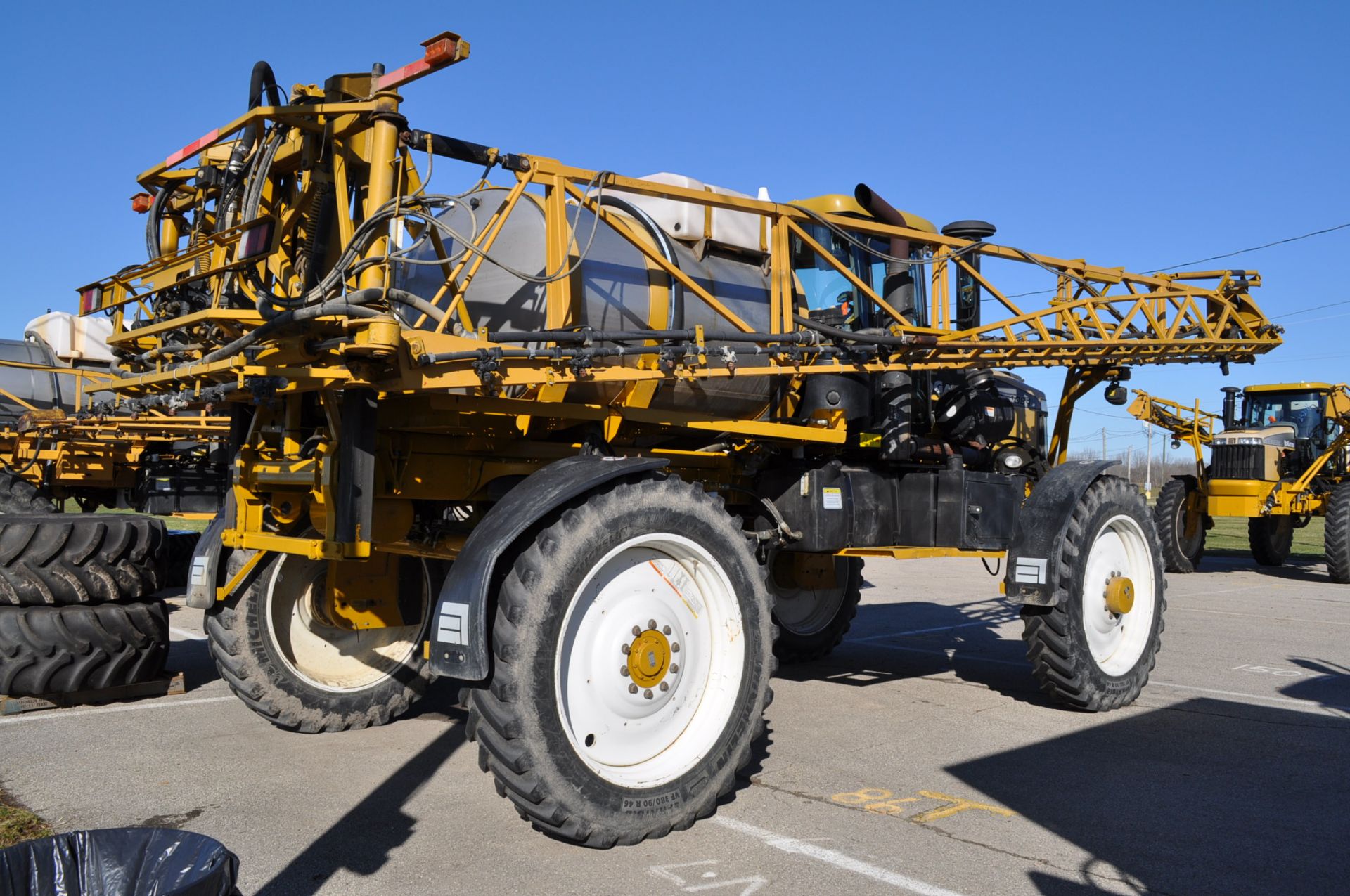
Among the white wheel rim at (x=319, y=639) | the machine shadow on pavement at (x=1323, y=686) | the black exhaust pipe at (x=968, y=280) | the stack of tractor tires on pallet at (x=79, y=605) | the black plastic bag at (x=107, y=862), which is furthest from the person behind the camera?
the machine shadow on pavement at (x=1323, y=686)

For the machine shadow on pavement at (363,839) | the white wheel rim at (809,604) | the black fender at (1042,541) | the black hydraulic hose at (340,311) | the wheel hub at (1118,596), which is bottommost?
the machine shadow on pavement at (363,839)

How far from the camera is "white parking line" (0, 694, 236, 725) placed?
245 inches

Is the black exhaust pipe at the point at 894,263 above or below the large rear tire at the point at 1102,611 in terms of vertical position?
above

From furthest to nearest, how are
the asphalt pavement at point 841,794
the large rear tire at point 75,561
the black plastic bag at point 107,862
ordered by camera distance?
the large rear tire at point 75,561, the asphalt pavement at point 841,794, the black plastic bag at point 107,862

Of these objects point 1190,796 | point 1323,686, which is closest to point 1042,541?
point 1190,796

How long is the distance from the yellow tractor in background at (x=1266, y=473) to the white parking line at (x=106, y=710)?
1461cm

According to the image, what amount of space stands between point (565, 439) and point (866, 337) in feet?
5.83

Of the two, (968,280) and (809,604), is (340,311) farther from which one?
(809,604)

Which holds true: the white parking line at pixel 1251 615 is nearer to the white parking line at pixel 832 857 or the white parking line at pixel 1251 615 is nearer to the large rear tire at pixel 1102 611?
the large rear tire at pixel 1102 611

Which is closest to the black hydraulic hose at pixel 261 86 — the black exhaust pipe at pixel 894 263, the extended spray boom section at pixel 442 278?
the extended spray boom section at pixel 442 278

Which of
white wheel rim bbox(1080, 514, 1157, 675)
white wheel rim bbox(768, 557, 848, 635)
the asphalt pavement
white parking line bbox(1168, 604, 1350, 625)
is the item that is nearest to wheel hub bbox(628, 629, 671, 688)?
the asphalt pavement

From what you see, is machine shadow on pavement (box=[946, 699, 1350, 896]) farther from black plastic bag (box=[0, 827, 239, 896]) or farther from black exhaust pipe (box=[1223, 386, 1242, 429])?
black exhaust pipe (box=[1223, 386, 1242, 429])

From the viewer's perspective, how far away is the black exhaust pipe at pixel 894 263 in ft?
22.3

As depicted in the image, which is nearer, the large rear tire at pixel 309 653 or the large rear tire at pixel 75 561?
the large rear tire at pixel 309 653
